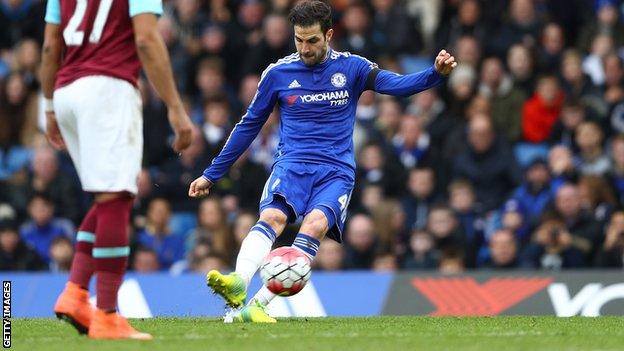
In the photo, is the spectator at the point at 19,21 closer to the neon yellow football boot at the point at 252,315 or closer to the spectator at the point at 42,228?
the spectator at the point at 42,228

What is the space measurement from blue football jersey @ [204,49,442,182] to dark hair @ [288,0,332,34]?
0.32 meters

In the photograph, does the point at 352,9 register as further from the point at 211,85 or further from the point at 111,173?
the point at 111,173

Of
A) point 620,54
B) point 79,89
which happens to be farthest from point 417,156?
point 79,89

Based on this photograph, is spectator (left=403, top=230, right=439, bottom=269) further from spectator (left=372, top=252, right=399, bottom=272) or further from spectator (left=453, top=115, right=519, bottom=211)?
spectator (left=453, top=115, right=519, bottom=211)

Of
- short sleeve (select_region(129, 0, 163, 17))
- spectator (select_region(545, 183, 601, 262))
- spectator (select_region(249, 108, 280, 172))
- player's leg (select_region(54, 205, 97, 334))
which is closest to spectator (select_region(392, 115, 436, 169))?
spectator (select_region(249, 108, 280, 172))

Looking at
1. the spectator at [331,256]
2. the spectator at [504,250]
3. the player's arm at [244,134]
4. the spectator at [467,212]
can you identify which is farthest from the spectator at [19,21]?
the player's arm at [244,134]

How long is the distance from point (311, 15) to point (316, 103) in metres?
0.64

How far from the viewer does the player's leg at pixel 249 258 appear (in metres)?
9.77

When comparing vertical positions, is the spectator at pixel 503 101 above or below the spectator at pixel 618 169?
above

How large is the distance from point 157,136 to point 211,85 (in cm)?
92

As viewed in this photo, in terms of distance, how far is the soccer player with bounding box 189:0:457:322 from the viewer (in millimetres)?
10289

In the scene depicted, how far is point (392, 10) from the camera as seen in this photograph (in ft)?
60.5

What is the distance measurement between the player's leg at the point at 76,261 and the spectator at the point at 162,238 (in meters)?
7.84

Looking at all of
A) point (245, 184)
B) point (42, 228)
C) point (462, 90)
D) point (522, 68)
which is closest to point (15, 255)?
point (42, 228)
